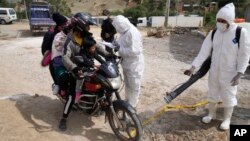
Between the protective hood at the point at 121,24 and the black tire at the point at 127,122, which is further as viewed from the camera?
the protective hood at the point at 121,24

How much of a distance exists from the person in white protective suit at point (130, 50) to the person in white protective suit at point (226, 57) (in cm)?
87

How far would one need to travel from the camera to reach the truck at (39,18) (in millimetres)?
24844

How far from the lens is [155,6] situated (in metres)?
54.4

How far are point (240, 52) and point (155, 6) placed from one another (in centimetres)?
5119

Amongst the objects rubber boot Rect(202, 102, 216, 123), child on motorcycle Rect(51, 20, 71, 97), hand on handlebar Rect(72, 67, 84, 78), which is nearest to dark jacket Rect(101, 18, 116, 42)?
child on motorcycle Rect(51, 20, 71, 97)

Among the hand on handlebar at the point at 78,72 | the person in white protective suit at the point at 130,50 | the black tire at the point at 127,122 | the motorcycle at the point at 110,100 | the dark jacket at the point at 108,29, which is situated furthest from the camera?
the dark jacket at the point at 108,29

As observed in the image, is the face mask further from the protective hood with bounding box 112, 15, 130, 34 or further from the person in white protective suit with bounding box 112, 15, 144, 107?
the protective hood with bounding box 112, 15, 130, 34

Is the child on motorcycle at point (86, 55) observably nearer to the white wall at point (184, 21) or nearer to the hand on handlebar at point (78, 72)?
the hand on handlebar at point (78, 72)

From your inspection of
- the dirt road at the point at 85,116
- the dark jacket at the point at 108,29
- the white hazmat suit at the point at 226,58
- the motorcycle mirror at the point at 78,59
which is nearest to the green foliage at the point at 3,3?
the dirt road at the point at 85,116

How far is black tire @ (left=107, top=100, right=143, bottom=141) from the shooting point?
171 inches

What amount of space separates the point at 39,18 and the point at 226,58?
76.1ft

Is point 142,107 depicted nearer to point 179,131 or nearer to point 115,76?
point 179,131

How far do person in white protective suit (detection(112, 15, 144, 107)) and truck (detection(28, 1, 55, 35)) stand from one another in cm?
2022

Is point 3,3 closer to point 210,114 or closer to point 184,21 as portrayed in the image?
point 184,21
